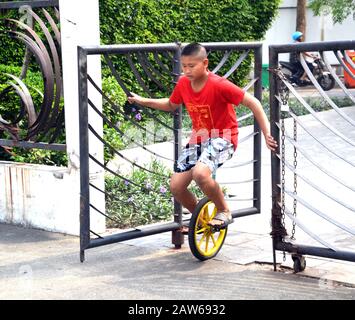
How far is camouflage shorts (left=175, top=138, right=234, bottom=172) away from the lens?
17.7 ft

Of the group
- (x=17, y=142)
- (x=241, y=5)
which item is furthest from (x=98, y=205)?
(x=241, y=5)

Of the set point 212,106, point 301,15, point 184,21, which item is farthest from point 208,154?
point 301,15

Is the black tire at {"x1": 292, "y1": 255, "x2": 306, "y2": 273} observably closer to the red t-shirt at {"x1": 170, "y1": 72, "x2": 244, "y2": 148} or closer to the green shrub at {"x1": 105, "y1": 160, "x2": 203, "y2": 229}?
the red t-shirt at {"x1": 170, "y1": 72, "x2": 244, "y2": 148}

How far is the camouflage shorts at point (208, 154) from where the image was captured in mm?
5387

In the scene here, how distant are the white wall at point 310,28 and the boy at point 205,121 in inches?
906

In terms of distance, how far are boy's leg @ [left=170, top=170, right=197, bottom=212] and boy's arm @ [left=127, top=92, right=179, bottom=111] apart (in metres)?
0.50

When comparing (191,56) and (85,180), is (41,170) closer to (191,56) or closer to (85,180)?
(85,180)

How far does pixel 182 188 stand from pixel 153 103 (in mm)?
641

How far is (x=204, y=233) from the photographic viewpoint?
566cm

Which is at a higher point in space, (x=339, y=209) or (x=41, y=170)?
(x=41, y=170)

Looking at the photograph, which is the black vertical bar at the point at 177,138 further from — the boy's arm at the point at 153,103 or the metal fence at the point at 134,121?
the boy's arm at the point at 153,103

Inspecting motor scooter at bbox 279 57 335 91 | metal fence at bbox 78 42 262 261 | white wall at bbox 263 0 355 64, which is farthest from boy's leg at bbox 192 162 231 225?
white wall at bbox 263 0 355 64

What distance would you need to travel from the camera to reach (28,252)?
19.7 ft
